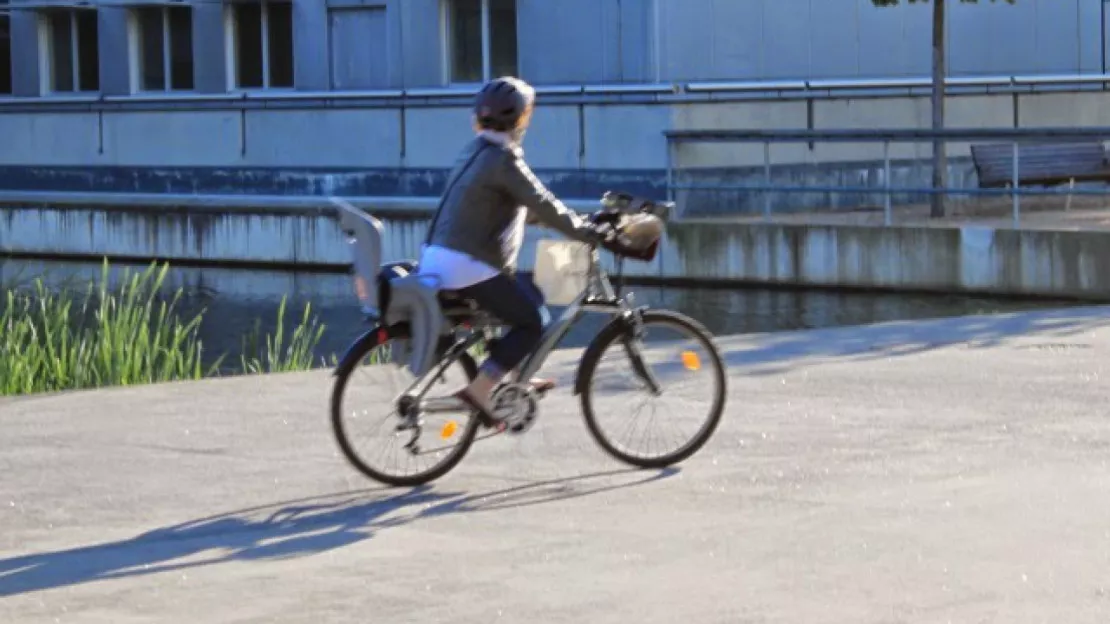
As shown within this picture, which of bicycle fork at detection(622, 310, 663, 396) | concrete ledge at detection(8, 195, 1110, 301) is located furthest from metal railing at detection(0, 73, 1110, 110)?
bicycle fork at detection(622, 310, 663, 396)

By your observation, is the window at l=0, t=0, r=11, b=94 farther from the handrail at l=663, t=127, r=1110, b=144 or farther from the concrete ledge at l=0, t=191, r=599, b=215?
the handrail at l=663, t=127, r=1110, b=144

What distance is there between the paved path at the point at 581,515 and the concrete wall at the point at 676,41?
75.6 ft

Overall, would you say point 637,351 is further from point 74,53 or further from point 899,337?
point 74,53

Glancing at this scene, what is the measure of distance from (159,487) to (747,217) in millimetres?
18997

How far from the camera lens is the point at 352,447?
370 inches

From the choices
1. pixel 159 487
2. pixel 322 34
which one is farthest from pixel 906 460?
pixel 322 34

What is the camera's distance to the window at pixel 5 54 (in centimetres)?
4334

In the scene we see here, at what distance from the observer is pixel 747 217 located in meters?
28.1

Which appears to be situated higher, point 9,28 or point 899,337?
point 9,28

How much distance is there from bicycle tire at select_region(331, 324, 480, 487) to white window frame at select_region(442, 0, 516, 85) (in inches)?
1109

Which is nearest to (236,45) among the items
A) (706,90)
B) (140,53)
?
(140,53)

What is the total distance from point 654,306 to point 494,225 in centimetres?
1511

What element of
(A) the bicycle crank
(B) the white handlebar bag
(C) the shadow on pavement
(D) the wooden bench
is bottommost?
(C) the shadow on pavement

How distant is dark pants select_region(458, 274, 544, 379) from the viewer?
932 cm
